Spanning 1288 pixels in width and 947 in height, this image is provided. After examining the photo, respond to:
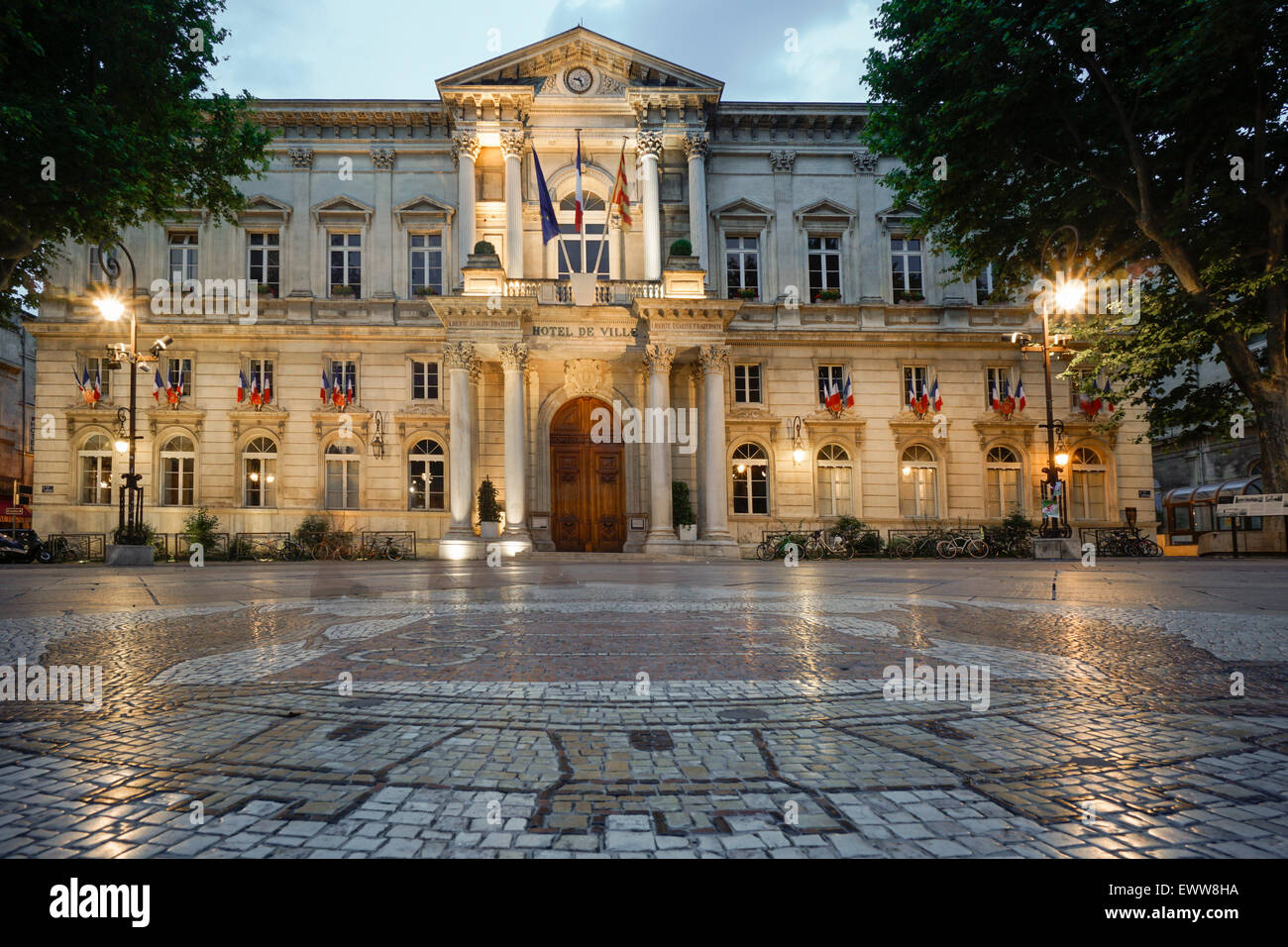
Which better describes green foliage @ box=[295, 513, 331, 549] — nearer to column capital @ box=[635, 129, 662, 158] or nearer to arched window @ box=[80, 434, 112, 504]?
arched window @ box=[80, 434, 112, 504]

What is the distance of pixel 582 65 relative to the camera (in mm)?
25219

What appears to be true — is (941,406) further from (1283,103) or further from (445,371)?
(445,371)

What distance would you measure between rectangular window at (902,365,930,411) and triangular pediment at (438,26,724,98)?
41.0 feet

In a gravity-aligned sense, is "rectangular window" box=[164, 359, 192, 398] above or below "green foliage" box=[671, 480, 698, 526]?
above

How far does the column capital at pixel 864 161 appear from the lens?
27.1m

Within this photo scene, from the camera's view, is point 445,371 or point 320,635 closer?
point 320,635

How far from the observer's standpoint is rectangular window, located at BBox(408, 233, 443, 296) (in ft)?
84.4

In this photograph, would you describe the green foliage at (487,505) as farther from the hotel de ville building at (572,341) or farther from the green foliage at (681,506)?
the green foliage at (681,506)

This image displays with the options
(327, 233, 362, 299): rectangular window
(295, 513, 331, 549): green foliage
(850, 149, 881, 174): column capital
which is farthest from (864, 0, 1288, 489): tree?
(295, 513, 331, 549): green foliage

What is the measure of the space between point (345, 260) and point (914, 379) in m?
21.9

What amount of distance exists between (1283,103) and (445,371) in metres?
23.3

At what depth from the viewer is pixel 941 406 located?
2586 cm

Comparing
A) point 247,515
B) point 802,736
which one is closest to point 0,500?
point 247,515

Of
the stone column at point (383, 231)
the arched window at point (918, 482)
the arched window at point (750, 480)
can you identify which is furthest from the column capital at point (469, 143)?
the arched window at point (918, 482)
